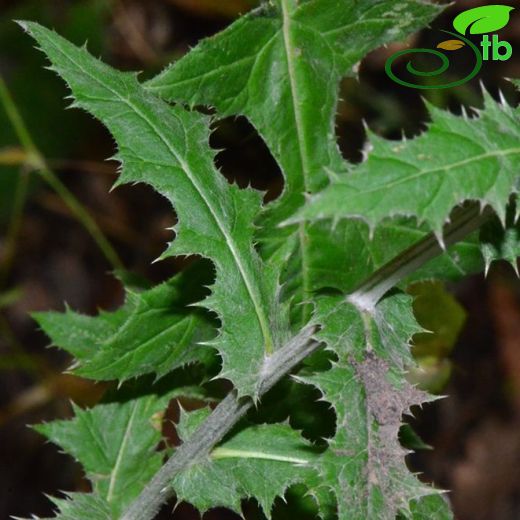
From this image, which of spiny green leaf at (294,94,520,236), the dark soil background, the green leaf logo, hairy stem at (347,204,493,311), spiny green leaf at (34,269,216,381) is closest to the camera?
spiny green leaf at (294,94,520,236)

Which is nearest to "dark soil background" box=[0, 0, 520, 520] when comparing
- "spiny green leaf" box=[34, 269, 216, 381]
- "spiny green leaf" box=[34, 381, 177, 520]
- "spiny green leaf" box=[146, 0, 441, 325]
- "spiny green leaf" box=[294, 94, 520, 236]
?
"spiny green leaf" box=[34, 381, 177, 520]

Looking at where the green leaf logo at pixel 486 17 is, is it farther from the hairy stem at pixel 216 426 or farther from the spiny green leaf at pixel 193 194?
the hairy stem at pixel 216 426

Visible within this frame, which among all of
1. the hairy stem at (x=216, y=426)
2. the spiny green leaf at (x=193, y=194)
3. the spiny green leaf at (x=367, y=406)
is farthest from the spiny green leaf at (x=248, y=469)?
the spiny green leaf at (x=193, y=194)

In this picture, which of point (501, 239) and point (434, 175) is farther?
point (501, 239)

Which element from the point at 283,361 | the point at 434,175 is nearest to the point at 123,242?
the point at 283,361

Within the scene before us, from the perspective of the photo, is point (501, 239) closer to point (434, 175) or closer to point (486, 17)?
point (434, 175)

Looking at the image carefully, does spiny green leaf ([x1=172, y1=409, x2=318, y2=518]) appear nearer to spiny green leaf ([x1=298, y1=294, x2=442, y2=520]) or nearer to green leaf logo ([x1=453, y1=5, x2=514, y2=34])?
spiny green leaf ([x1=298, y1=294, x2=442, y2=520])

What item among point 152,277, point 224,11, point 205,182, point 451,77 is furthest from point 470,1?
→ point 205,182
